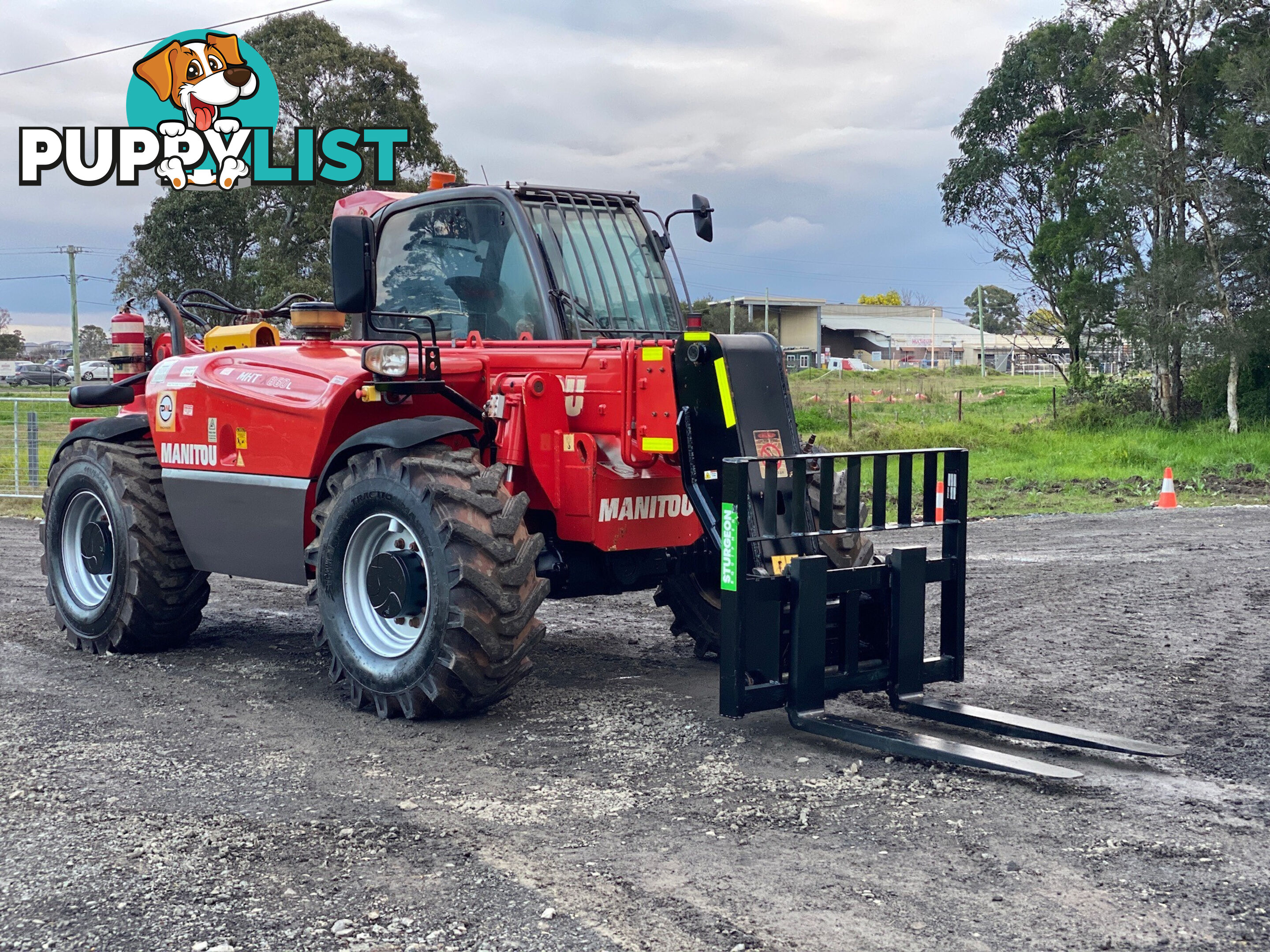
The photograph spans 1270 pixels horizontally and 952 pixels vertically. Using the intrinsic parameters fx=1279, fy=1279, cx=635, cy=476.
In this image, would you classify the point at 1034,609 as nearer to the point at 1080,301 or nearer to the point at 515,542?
the point at 515,542

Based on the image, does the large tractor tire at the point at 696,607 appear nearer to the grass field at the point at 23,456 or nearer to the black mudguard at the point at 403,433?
the black mudguard at the point at 403,433

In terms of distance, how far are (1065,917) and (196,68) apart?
2459cm

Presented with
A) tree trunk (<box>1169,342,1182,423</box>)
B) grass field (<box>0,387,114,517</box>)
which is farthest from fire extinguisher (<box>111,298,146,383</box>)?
tree trunk (<box>1169,342,1182,423</box>)

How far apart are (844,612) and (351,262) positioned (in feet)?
9.66

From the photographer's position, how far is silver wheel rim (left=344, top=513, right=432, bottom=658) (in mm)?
6535

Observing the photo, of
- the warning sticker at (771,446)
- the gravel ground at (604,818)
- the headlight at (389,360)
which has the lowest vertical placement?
the gravel ground at (604,818)

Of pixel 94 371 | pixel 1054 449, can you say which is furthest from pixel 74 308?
pixel 1054 449

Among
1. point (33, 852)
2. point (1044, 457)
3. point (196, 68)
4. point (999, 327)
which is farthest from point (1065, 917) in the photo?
point (999, 327)

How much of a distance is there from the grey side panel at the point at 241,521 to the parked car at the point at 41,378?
202 ft

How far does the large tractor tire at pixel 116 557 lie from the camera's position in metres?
8.08

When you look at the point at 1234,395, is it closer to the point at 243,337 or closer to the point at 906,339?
the point at 243,337

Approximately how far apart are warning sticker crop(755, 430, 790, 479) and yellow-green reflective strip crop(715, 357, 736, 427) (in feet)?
0.60

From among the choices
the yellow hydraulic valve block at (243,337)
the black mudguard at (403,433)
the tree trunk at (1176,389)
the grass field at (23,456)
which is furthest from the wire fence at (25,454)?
the tree trunk at (1176,389)

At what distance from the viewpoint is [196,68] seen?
2458 centimetres
